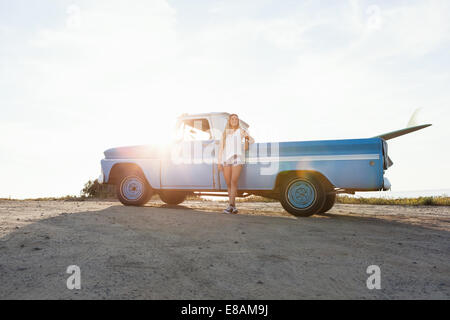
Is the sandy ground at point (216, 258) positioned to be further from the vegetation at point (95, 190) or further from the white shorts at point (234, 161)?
the vegetation at point (95, 190)

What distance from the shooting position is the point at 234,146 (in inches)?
261

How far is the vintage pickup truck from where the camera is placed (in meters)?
6.00

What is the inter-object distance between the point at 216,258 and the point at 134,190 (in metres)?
4.74

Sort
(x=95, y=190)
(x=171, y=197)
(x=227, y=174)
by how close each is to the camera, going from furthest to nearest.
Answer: (x=95, y=190), (x=171, y=197), (x=227, y=174)

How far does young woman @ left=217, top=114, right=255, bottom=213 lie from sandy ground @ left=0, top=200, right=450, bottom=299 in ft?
4.31

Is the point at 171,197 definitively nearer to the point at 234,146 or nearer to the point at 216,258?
the point at 234,146

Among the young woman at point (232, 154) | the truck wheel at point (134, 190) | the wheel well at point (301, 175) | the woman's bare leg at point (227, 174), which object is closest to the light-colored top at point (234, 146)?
the young woman at point (232, 154)

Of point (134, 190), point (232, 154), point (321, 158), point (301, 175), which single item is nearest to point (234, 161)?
point (232, 154)

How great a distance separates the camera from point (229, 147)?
6.68 metres

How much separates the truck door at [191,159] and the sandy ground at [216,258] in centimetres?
167
